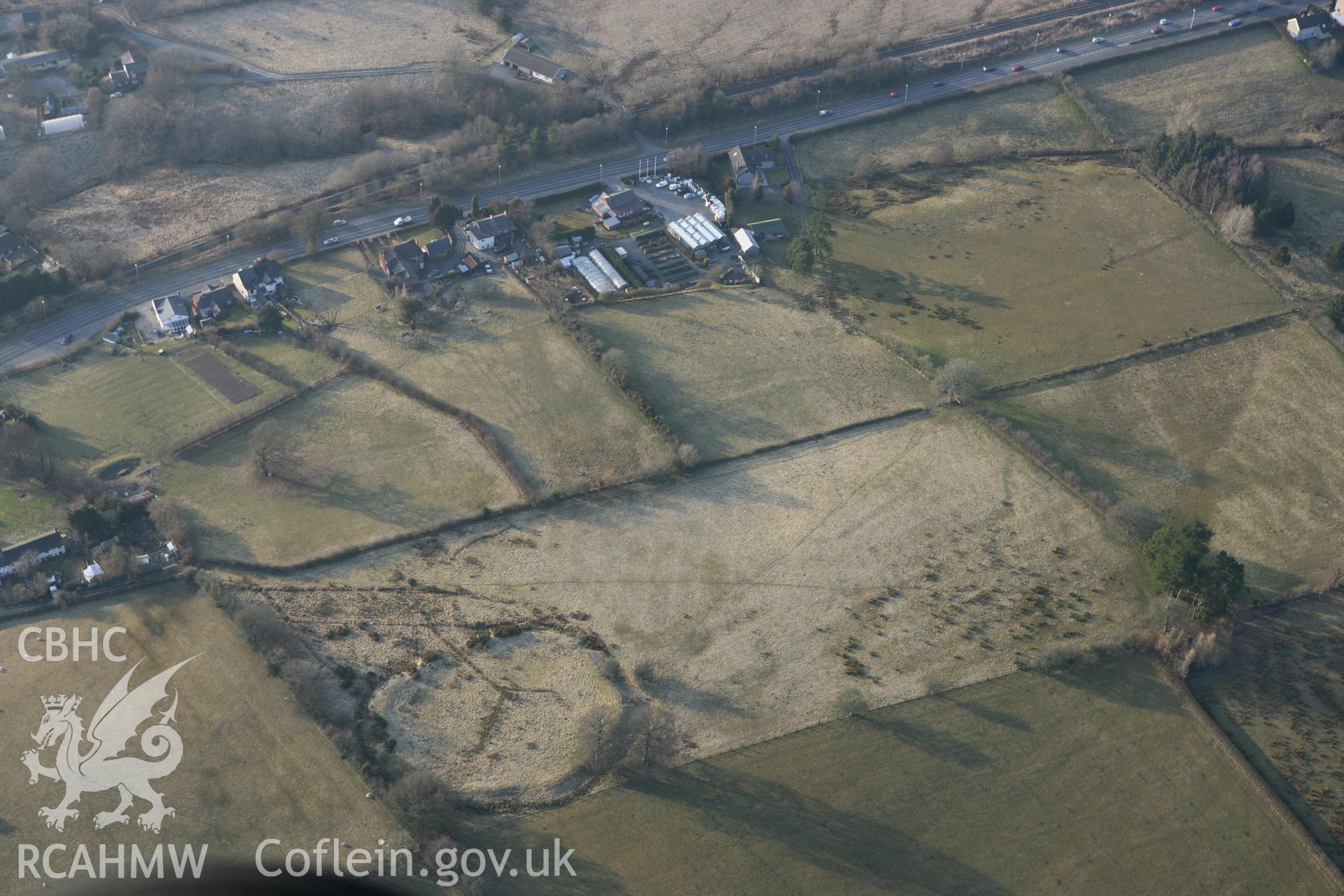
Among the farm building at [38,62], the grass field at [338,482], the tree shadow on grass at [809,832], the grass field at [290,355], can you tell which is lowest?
the tree shadow on grass at [809,832]

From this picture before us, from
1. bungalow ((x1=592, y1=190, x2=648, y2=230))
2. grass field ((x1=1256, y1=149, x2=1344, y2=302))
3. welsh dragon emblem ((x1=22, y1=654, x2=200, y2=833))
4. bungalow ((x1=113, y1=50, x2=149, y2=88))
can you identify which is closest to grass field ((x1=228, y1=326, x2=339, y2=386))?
bungalow ((x1=592, y1=190, x2=648, y2=230))

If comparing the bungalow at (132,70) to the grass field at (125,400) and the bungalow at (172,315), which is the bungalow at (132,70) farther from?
the grass field at (125,400)

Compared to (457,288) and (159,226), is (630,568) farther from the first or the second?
(159,226)

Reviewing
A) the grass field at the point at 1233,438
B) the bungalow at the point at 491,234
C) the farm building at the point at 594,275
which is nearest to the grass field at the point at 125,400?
the bungalow at the point at 491,234

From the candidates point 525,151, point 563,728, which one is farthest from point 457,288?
point 563,728

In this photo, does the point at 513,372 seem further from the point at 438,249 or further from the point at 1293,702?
the point at 1293,702
